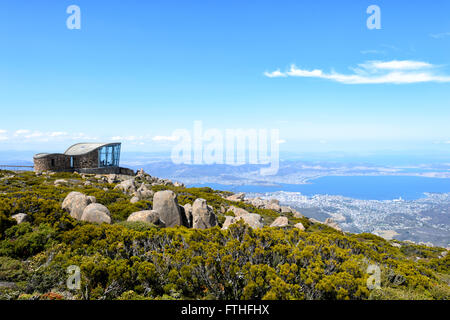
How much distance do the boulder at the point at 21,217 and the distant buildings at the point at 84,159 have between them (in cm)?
2736

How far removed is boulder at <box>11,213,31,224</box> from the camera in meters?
10.5

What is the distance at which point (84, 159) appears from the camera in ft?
119

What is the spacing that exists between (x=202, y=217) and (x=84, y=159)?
29.1 meters

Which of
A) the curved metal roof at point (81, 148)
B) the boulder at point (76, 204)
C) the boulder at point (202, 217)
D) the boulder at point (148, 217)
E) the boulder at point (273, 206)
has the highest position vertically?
the curved metal roof at point (81, 148)

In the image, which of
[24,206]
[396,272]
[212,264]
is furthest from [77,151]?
[396,272]

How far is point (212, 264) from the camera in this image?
23.6ft

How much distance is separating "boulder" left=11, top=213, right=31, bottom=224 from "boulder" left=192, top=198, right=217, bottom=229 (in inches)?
333

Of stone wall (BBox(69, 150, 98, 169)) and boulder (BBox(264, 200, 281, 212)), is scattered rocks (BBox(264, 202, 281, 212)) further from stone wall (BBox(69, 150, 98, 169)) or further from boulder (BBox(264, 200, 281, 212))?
stone wall (BBox(69, 150, 98, 169))

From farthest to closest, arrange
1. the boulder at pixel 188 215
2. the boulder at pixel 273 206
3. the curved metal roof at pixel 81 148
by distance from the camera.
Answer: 1. the curved metal roof at pixel 81 148
2. the boulder at pixel 273 206
3. the boulder at pixel 188 215

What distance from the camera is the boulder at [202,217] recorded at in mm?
15203

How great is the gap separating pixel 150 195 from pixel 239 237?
1389 cm

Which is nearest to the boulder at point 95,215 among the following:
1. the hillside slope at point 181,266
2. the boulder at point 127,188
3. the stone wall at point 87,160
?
the hillside slope at point 181,266

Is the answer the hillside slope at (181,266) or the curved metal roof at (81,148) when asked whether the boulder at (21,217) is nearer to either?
the hillside slope at (181,266)
